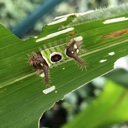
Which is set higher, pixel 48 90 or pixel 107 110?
pixel 48 90

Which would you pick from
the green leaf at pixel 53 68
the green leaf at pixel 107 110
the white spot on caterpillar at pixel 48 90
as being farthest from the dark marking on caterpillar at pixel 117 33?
the green leaf at pixel 107 110

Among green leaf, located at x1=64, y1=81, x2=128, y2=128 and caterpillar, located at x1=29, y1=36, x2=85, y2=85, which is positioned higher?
caterpillar, located at x1=29, y1=36, x2=85, y2=85

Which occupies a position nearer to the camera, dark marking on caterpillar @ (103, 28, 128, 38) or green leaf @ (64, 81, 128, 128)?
dark marking on caterpillar @ (103, 28, 128, 38)

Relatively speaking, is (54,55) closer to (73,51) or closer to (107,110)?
(73,51)

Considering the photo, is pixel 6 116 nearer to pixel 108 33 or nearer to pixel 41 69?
pixel 41 69

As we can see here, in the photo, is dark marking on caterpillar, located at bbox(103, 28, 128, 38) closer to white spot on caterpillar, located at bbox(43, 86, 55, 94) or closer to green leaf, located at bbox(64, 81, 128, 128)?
white spot on caterpillar, located at bbox(43, 86, 55, 94)

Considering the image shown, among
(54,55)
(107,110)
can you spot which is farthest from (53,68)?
(107,110)

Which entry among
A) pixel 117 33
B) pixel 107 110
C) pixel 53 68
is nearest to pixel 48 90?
pixel 53 68

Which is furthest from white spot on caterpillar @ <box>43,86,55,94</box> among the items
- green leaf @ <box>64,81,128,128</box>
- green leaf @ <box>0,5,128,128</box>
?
green leaf @ <box>64,81,128,128</box>

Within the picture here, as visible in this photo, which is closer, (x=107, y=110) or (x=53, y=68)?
(x=53, y=68)
